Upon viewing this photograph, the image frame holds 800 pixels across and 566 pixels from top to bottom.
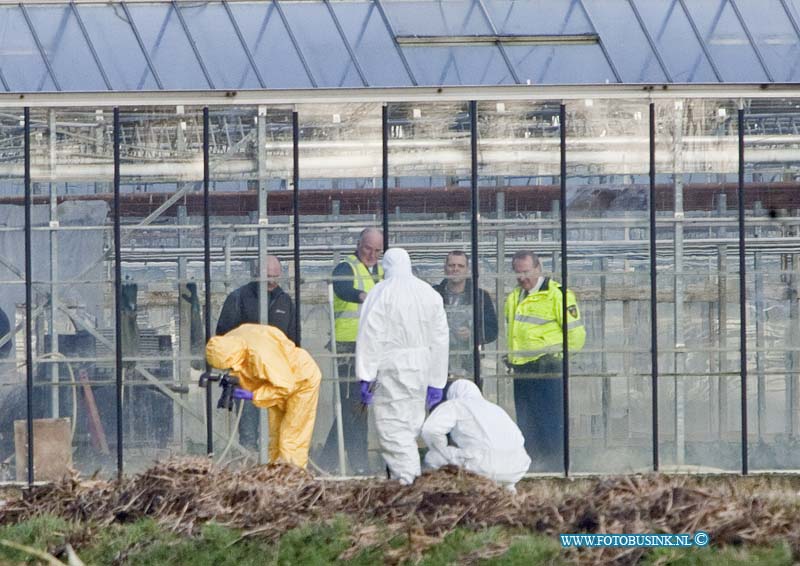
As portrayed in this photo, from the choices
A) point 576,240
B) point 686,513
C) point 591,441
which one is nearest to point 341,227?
point 576,240

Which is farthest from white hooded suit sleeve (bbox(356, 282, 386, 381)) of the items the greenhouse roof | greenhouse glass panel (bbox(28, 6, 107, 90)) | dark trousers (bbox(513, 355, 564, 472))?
greenhouse glass panel (bbox(28, 6, 107, 90))

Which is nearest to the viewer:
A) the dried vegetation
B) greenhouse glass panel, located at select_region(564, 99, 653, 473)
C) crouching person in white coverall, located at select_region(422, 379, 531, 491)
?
the dried vegetation

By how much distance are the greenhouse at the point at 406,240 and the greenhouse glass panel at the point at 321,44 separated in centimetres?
54

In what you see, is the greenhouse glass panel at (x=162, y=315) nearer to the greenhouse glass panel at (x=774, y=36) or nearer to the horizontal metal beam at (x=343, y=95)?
the horizontal metal beam at (x=343, y=95)

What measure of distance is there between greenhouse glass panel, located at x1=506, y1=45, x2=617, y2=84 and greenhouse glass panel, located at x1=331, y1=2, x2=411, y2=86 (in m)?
1.00

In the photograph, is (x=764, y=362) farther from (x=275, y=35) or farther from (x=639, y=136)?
(x=275, y=35)

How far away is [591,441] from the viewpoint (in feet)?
38.5

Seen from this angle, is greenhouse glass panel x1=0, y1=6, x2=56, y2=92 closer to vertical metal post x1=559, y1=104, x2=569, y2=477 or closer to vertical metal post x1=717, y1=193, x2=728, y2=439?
vertical metal post x1=559, y1=104, x2=569, y2=477

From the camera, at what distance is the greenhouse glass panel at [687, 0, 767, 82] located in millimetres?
12297

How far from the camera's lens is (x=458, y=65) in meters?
12.3

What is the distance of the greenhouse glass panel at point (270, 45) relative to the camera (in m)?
12.2

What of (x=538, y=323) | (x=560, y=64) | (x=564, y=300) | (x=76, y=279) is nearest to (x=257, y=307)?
(x=76, y=279)

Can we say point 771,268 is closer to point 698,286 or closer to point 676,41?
point 698,286

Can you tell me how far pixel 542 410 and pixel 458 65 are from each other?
3021 millimetres
